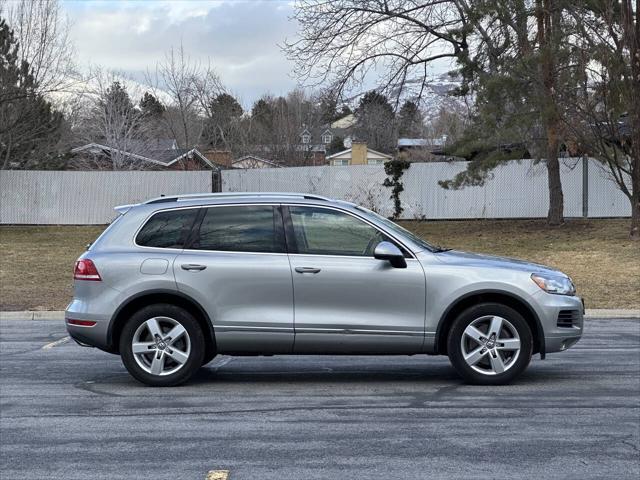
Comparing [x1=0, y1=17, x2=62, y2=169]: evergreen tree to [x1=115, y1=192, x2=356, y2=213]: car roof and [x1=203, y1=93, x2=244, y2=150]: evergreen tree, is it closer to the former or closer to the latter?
[x1=203, y1=93, x2=244, y2=150]: evergreen tree

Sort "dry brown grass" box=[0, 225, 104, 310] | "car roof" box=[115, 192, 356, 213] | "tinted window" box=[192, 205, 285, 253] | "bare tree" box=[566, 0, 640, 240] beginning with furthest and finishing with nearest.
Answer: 1. "bare tree" box=[566, 0, 640, 240]
2. "dry brown grass" box=[0, 225, 104, 310]
3. "car roof" box=[115, 192, 356, 213]
4. "tinted window" box=[192, 205, 285, 253]

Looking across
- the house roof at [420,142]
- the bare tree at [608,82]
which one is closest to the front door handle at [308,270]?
the bare tree at [608,82]

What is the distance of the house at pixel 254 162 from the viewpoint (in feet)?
139

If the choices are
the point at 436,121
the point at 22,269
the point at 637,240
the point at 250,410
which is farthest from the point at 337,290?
the point at 436,121

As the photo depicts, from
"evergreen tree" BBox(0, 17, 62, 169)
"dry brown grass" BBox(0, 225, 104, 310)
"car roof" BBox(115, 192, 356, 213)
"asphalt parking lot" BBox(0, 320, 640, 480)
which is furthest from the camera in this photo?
"evergreen tree" BBox(0, 17, 62, 169)

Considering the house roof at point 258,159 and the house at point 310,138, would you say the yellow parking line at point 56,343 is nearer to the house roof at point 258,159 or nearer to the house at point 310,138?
the house roof at point 258,159

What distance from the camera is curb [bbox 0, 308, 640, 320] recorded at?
41.3 feet

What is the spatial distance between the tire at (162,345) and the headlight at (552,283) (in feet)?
9.97

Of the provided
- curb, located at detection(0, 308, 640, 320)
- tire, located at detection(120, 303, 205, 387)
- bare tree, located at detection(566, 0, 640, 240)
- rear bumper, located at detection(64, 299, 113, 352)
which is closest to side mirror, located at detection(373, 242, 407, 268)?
tire, located at detection(120, 303, 205, 387)

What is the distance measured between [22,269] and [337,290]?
42.1ft

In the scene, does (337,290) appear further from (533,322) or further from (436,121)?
(436,121)

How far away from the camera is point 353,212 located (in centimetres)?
736

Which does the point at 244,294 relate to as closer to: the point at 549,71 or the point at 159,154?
the point at 549,71

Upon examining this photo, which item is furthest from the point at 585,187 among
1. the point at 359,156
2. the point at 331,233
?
the point at 359,156
